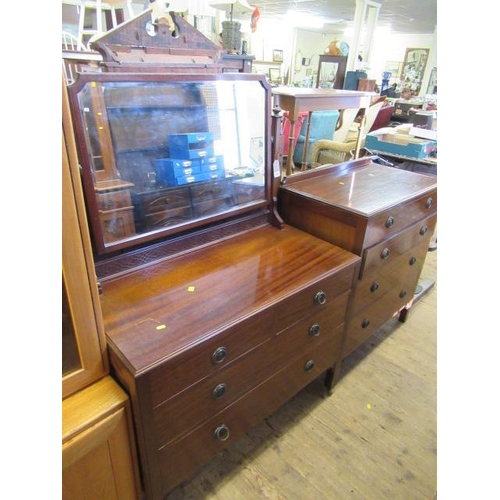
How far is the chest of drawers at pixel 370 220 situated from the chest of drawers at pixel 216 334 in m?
0.10

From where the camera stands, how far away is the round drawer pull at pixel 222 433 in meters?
1.07

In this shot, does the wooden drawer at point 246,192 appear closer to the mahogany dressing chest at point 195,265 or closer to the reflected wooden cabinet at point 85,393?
the mahogany dressing chest at point 195,265

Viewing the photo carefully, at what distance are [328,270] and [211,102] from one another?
692 millimetres

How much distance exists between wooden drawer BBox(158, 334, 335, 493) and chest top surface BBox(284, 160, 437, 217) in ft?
1.85

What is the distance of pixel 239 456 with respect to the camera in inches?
52.6

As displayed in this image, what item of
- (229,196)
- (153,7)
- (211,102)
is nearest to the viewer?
(153,7)

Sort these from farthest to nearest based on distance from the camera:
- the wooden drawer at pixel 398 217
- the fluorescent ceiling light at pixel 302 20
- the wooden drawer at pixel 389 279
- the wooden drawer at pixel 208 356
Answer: the fluorescent ceiling light at pixel 302 20 < the wooden drawer at pixel 389 279 < the wooden drawer at pixel 398 217 < the wooden drawer at pixel 208 356

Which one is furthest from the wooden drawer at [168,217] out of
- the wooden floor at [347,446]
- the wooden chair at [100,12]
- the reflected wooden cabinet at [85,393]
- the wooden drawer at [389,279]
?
the wooden chair at [100,12]

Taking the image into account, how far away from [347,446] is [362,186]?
1083mm

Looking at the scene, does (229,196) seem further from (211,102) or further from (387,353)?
(387,353)

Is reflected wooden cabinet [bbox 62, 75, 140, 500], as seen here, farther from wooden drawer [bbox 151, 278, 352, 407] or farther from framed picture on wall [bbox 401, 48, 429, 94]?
framed picture on wall [bbox 401, 48, 429, 94]

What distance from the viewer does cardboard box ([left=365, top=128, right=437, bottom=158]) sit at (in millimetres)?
2295
